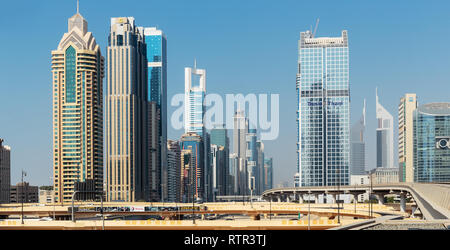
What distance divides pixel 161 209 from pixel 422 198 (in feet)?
243

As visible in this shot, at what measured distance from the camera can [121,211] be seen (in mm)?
148875

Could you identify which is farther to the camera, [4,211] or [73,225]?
[4,211]

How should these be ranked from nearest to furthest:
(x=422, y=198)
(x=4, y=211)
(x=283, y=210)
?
(x=422, y=198)
(x=283, y=210)
(x=4, y=211)

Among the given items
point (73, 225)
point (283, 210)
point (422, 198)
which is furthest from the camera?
point (283, 210)

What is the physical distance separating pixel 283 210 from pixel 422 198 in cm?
4168
